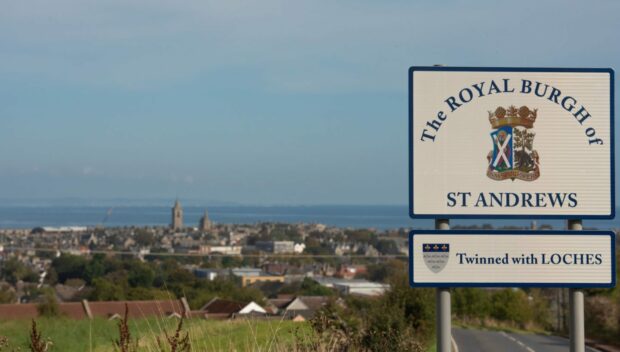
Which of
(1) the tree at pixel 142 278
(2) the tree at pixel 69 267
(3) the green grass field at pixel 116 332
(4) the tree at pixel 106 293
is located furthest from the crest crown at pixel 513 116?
(2) the tree at pixel 69 267

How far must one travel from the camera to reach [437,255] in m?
6.41

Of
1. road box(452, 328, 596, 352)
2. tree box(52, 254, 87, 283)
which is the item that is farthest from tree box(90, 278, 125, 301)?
tree box(52, 254, 87, 283)

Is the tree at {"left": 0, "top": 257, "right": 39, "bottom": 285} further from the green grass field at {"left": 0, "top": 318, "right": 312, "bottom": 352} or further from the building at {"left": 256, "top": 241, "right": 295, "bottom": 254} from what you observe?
the green grass field at {"left": 0, "top": 318, "right": 312, "bottom": 352}

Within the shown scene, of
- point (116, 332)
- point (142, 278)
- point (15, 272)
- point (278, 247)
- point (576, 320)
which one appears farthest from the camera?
point (278, 247)

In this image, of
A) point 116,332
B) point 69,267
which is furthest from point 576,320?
point 69,267

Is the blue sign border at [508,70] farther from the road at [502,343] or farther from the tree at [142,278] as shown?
the tree at [142,278]

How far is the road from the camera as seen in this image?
23.4m

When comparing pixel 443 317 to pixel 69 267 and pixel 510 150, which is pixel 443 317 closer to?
pixel 510 150

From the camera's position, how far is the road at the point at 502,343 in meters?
23.4

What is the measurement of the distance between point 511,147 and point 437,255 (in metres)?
0.93

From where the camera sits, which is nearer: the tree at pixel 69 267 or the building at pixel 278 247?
the tree at pixel 69 267

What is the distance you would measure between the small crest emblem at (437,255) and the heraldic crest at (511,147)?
24.0 inches

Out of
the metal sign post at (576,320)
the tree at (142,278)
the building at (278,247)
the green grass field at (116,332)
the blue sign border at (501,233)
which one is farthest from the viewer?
the building at (278,247)

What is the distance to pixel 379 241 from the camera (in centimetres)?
12412
